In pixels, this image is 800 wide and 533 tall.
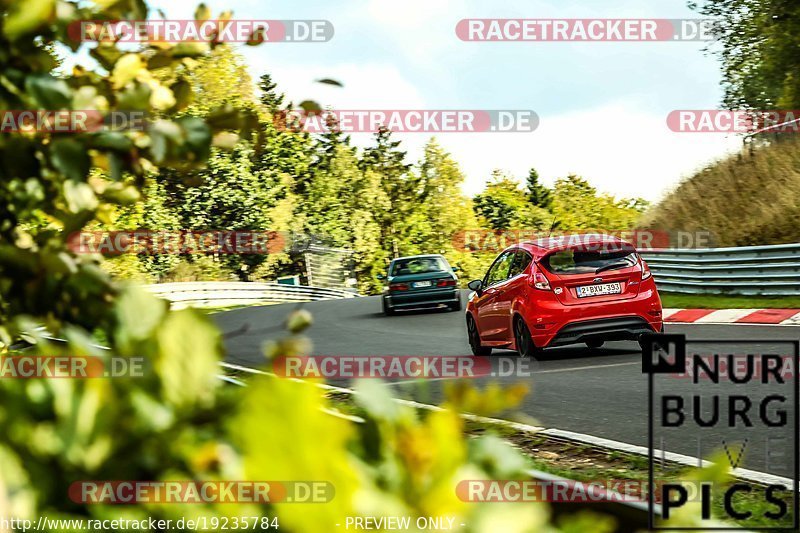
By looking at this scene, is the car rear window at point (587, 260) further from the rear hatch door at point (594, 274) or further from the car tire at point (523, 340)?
the car tire at point (523, 340)

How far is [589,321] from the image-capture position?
12180 mm

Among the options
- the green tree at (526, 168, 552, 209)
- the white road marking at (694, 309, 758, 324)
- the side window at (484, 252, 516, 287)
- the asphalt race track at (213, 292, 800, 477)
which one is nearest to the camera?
the asphalt race track at (213, 292, 800, 477)

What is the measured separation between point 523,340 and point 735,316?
20.2 feet

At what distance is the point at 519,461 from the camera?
1528 mm

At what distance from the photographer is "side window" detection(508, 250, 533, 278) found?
12.7 m

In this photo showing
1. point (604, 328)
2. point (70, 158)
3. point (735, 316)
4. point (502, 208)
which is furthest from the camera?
point (502, 208)

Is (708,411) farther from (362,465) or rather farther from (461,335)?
(461,335)

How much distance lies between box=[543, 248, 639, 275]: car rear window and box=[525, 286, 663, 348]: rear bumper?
1.44 feet

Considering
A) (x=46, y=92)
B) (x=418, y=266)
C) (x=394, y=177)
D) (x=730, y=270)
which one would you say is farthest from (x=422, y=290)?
(x=394, y=177)

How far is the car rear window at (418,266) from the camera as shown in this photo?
2636 cm
